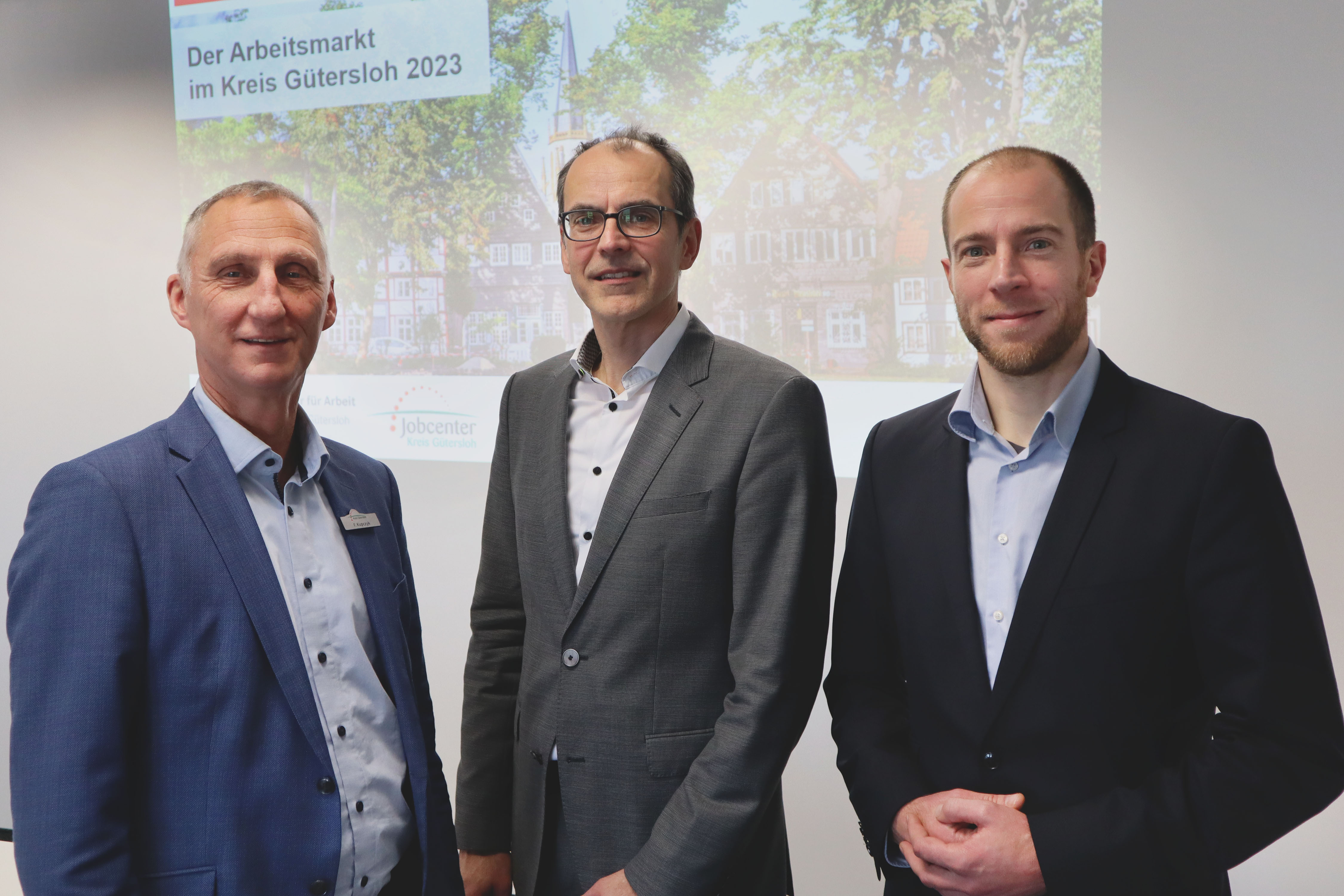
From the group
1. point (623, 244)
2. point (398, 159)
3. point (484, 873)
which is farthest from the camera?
point (398, 159)

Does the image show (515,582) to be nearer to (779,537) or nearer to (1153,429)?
(779,537)

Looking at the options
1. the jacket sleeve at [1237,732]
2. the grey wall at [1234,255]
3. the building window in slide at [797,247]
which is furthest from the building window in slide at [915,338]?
the jacket sleeve at [1237,732]

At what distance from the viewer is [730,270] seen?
3.85m

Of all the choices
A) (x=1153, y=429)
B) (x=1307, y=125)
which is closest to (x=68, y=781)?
(x=1153, y=429)

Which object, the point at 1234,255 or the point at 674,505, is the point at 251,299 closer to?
the point at 674,505

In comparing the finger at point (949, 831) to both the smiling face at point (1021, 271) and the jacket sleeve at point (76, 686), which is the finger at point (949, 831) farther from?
the jacket sleeve at point (76, 686)

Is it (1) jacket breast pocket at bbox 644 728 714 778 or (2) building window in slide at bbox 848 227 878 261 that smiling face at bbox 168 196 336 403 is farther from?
(2) building window in slide at bbox 848 227 878 261

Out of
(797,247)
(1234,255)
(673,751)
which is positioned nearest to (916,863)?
(673,751)

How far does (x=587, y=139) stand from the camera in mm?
4051

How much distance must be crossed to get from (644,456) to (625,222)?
450 mm

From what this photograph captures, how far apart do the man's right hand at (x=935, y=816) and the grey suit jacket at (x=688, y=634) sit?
0.79ft

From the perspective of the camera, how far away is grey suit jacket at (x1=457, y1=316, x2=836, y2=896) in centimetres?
164

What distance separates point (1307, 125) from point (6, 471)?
19.4 ft

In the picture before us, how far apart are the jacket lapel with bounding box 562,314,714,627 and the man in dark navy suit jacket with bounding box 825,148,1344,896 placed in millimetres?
402
